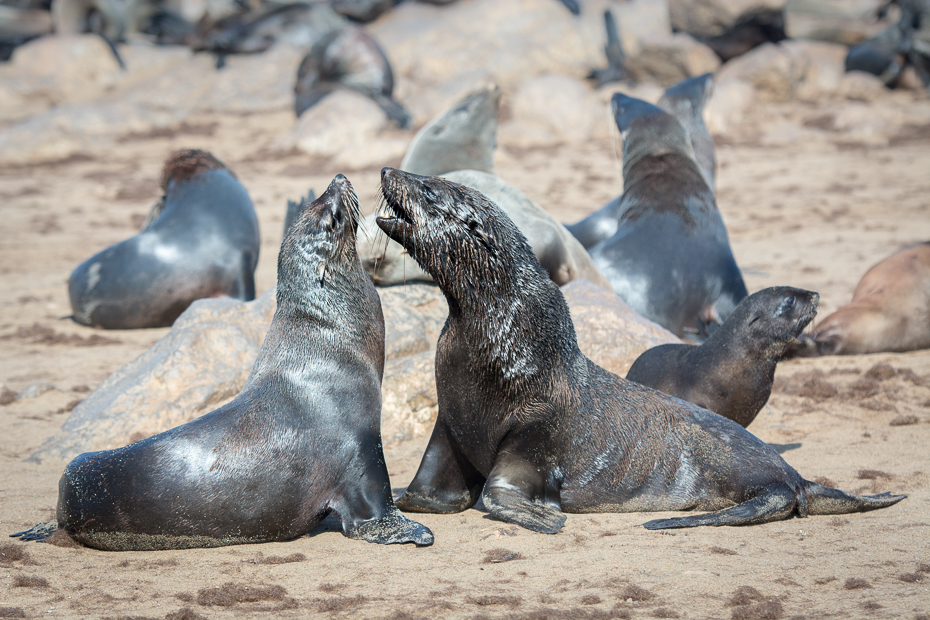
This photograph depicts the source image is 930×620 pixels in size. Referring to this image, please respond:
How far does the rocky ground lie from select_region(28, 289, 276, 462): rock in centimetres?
27

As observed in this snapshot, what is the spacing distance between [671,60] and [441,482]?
44.6ft

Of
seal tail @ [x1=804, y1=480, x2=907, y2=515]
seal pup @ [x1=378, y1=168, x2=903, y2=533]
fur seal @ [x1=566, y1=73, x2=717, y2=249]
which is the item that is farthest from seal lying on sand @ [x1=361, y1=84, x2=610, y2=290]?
seal tail @ [x1=804, y1=480, x2=907, y2=515]

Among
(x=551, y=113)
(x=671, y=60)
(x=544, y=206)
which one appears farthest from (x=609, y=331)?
(x=671, y=60)

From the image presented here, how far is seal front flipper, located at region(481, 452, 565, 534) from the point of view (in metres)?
3.59

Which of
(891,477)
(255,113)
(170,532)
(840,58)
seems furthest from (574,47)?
(170,532)

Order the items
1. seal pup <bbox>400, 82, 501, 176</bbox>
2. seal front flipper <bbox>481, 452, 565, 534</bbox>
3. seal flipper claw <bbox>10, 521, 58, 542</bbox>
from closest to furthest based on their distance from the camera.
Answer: seal front flipper <bbox>481, 452, 565, 534</bbox>, seal flipper claw <bbox>10, 521, 58, 542</bbox>, seal pup <bbox>400, 82, 501, 176</bbox>

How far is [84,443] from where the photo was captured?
504 centimetres

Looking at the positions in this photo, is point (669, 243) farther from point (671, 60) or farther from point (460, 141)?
point (671, 60)

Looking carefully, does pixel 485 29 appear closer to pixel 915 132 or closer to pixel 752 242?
pixel 915 132

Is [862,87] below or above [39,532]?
above

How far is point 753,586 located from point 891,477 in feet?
5.84

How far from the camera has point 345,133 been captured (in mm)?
14430

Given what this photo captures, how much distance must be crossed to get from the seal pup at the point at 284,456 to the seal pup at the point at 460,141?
4002 mm

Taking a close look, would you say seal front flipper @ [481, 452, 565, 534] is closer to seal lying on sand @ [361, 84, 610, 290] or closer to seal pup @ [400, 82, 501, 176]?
seal lying on sand @ [361, 84, 610, 290]
